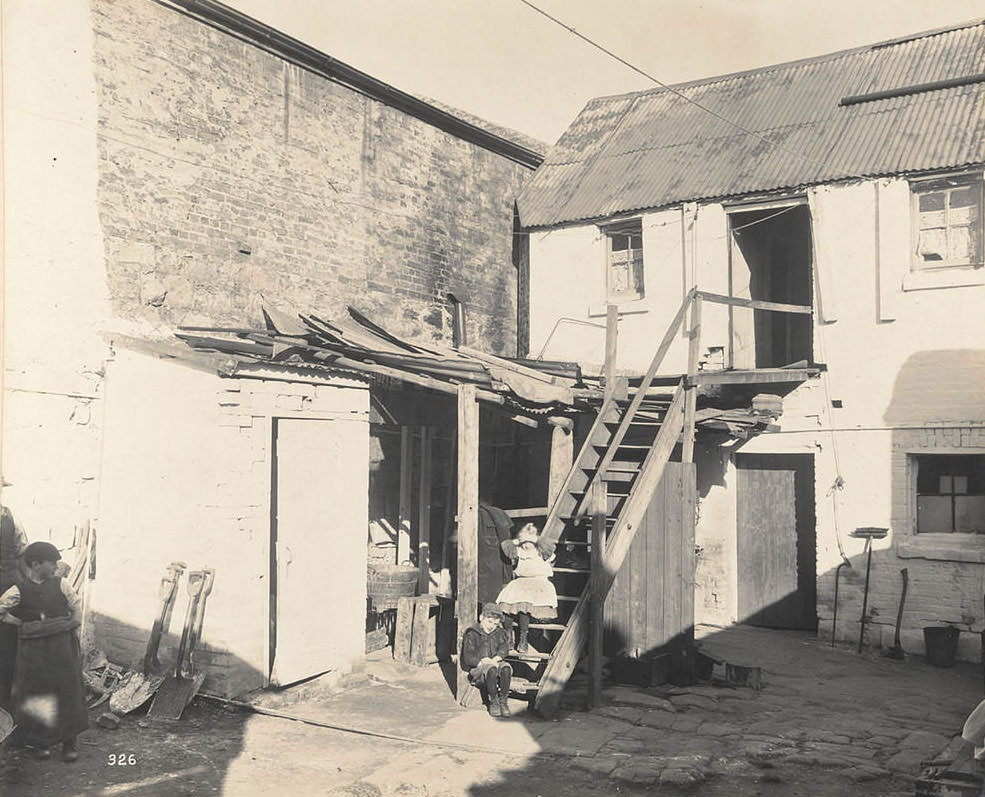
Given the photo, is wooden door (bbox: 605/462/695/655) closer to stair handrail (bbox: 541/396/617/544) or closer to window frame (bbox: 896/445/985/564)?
stair handrail (bbox: 541/396/617/544)

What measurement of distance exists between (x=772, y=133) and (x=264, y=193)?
7.49m

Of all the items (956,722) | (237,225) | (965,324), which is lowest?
(956,722)

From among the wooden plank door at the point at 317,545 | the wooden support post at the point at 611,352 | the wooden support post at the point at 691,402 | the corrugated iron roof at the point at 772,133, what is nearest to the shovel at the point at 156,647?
the wooden plank door at the point at 317,545

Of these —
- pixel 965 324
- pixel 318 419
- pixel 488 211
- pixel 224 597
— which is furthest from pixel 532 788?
pixel 488 211

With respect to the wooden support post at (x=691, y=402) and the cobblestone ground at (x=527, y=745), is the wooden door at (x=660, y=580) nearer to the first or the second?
the wooden support post at (x=691, y=402)

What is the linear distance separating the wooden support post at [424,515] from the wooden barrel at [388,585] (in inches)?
72.8

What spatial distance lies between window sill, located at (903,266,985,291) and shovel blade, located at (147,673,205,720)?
374 inches

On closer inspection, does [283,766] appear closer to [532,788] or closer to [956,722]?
[532,788]

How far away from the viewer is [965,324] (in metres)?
11.4

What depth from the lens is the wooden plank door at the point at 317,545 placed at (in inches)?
355

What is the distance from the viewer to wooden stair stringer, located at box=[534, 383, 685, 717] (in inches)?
330

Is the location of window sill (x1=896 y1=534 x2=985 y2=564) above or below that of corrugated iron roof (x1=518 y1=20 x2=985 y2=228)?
below

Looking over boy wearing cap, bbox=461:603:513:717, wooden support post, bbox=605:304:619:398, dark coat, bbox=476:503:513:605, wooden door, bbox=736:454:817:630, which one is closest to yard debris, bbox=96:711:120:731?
boy wearing cap, bbox=461:603:513:717

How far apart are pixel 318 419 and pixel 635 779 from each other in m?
4.65
